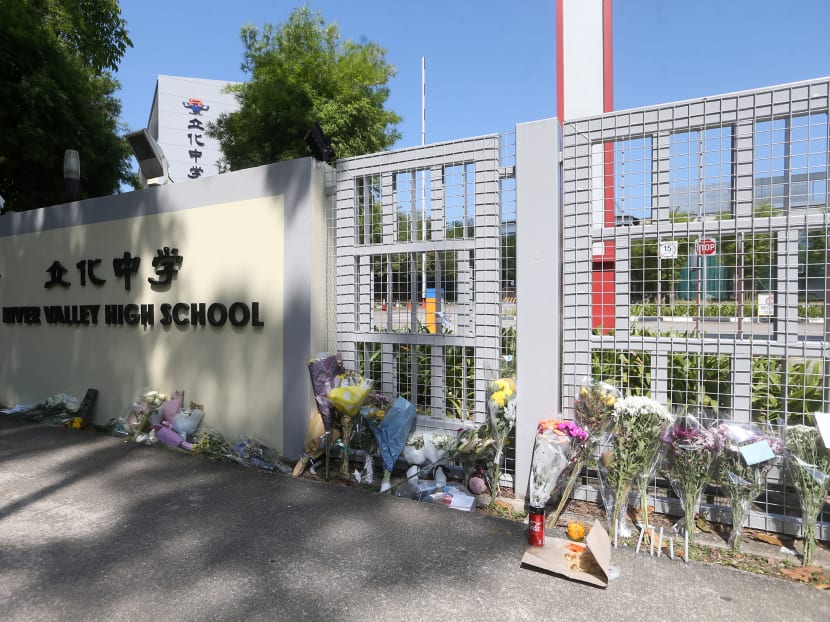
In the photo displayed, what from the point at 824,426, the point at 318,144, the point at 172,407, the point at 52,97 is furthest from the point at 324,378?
the point at 52,97

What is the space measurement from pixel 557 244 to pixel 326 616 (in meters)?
2.47

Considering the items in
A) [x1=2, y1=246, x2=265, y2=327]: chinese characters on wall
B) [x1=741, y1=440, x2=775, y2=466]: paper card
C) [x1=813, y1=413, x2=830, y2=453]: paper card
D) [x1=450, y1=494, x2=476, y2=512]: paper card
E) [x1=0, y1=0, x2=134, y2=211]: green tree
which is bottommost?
[x1=450, y1=494, x2=476, y2=512]: paper card

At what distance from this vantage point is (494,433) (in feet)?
11.8

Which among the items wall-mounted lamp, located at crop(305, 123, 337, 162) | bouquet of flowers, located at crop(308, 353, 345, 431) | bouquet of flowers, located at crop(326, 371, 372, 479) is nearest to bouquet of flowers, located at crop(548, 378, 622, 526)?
bouquet of flowers, located at crop(326, 371, 372, 479)

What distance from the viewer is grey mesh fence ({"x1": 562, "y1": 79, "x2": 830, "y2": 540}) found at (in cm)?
292

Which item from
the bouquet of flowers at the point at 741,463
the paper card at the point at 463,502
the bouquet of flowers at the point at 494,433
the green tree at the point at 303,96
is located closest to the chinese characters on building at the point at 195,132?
the green tree at the point at 303,96

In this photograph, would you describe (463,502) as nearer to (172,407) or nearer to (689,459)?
(689,459)

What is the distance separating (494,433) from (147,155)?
17.6 ft

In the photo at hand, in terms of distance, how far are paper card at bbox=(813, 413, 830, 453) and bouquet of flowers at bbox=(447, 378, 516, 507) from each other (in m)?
1.63

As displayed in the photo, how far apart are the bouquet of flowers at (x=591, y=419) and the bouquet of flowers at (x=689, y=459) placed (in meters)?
0.34

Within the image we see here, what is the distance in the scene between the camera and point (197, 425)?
5.16 m

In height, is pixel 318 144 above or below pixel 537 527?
above

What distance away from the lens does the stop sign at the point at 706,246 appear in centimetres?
310

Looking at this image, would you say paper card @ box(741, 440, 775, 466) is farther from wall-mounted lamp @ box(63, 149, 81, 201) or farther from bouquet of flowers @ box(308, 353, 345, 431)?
wall-mounted lamp @ box(63, 149, 81, 201)
